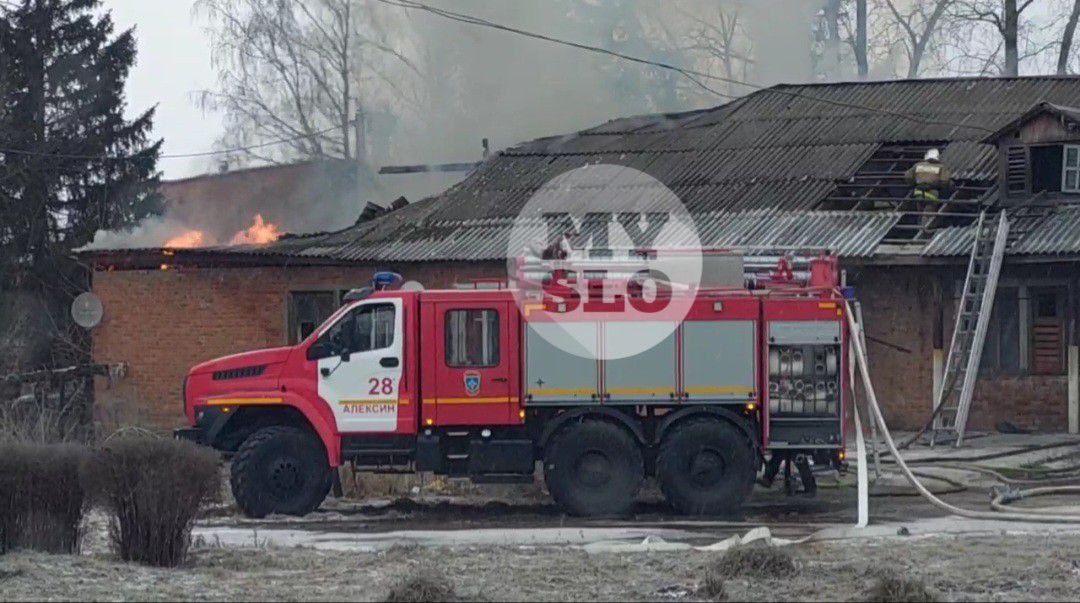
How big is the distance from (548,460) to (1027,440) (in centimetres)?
989

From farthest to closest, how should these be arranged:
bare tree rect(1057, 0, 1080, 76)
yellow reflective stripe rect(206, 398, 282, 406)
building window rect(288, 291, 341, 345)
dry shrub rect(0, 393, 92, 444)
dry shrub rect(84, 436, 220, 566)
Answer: bare tree rect(1057, 0, 1080, 76) → building window rect(288, 291, 341, 345) → dry shrub rect(0, 393, 92, 444) → yellow reflective stripe rect(206, 398, 282, 406) → dry shrub rect(84, 436, 220, 566)

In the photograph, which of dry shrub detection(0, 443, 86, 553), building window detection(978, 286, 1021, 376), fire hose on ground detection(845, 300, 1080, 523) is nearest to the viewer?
dry shrub detection(0, 443, 86, 553)

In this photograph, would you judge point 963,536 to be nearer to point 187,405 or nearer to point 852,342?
point 852,342

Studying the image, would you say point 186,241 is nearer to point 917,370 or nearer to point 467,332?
point 917,370

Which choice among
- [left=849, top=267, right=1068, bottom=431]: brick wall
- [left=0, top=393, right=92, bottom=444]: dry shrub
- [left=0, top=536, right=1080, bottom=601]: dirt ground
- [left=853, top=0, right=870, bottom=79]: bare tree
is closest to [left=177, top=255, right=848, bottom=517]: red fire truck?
[left=0, top=393, right=92, bottom=444]: dry shrub

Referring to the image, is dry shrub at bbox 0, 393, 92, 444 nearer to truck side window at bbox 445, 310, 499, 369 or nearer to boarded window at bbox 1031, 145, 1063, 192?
truck side window at bbox 445, 310, 499, 369

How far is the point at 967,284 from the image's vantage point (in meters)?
24.5

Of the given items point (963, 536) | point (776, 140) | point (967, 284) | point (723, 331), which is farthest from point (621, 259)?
point (776, 140)

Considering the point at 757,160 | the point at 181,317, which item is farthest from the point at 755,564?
the point at 757,160

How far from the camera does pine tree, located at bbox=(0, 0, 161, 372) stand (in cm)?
3781

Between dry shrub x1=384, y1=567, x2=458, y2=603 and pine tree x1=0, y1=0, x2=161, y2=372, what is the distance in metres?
27.0

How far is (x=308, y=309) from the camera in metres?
28.6

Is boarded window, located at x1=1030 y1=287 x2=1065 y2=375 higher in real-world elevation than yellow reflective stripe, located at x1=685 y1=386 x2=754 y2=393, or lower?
higher

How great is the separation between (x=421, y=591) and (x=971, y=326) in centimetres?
1581
